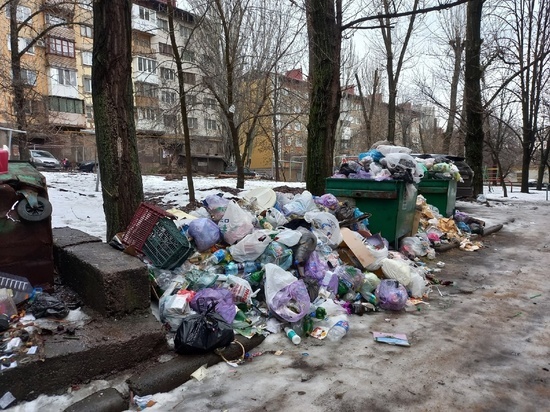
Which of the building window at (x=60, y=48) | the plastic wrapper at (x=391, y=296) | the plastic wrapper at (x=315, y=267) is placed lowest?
the plastic wrapper at (x=391, y=296)

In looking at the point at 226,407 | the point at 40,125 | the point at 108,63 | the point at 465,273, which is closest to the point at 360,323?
the point at 226,407

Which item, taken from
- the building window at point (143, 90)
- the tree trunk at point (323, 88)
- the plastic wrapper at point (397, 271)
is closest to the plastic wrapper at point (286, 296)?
the plastic wrapper at point (397, 271)

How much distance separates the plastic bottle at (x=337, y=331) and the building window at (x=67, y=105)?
3544cm

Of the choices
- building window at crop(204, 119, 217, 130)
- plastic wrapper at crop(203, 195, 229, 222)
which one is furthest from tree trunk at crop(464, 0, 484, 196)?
building window at crop(204, 119, 217, 130)

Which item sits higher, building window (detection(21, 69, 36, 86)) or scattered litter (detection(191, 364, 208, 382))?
building window (detection(21, 69, 36, 86))

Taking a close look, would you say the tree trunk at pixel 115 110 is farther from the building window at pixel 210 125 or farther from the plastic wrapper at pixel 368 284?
the building window at pixel 210 125

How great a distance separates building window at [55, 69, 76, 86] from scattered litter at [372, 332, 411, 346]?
36.1 metres

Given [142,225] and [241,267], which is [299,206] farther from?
[142,225]

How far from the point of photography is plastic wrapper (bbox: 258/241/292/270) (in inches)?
150

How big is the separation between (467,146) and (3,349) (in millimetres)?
13596

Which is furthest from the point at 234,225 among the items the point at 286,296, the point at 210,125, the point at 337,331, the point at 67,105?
the point at 67,105

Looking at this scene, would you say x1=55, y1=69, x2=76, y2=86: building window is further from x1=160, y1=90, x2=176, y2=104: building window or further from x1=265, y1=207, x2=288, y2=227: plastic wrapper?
x1=265, y1=207, x2=288, y2=227: plastic wrapper

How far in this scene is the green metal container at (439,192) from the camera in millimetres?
7512

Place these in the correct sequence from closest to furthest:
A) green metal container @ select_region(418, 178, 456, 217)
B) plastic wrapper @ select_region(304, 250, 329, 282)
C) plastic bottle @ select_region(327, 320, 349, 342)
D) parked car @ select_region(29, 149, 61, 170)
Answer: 1. plastic bottle @ select_region(327, 320, 349, 342)
2. plastic wrapper @ select_region(304, 250, 329, 282)
3. green metal container @ select_region(418, 178, 456, 217)
4. parked car @ select_region(29, 149, 61, 170)
